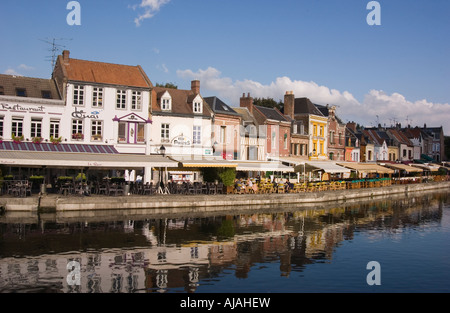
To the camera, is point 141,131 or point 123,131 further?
point 141,131

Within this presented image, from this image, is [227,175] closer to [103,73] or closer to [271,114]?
[103,73]

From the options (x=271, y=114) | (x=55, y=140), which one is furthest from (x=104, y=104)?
(x=271, y=114)

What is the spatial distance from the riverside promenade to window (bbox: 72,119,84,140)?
337 inches

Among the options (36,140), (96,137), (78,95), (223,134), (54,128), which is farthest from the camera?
(223,134)

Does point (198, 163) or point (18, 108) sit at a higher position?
point (18, 108)

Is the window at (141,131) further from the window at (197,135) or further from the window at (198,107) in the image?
the window at (198,107)

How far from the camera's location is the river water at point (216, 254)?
1345 centimetres

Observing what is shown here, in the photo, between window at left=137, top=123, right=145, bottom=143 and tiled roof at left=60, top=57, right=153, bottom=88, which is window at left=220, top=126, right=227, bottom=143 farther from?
tiled roof at left=60, top=57, right=153, bottom=88

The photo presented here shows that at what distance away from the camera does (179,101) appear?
137 feet

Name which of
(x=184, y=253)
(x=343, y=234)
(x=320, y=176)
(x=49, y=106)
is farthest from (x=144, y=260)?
(x=320, y=176)

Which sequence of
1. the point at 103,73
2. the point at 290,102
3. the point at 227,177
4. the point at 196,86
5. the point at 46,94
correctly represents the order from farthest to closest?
the point at 290,102
the point at 196,86
the point at 103,73
the point at 46,94
the point at 227,177

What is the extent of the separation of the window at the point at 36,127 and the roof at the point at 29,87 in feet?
6.33

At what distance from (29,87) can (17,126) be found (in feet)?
12.0
